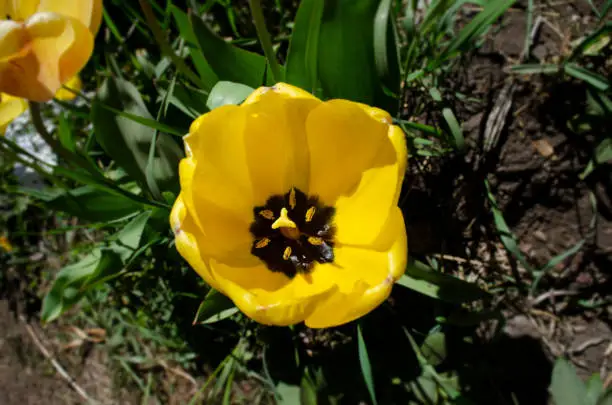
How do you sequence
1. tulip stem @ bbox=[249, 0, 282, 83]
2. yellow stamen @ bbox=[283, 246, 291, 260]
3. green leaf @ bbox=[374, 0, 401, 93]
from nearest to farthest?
tulip stem @ bbox=[249, 0, 282, 83] → green leaf @ bbox=[374, 0, 401, 93] → yellow stamen @ bbox=[283, 246, 291, 260]

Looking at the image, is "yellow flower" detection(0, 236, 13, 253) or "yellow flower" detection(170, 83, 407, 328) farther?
"yellow flower" detection(0, 236, 13, 253)

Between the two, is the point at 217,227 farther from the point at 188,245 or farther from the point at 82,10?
the point at 82,10

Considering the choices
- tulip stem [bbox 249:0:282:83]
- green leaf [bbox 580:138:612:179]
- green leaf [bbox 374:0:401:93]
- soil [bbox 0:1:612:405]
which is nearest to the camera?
tulip stem [bbox 249:0:282:83]

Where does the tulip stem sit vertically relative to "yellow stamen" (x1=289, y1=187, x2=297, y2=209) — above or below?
above

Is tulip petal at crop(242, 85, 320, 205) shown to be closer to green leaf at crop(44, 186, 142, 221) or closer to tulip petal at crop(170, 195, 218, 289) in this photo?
tulip petal at crop(170, 195, 218, 289)

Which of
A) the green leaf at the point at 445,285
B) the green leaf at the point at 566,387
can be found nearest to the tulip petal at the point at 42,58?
the green leaf at the point at 445,285

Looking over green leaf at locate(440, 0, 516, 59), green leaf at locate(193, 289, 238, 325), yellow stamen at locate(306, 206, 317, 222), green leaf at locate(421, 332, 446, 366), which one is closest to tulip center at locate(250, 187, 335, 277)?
yellow stamen at locate(306, 206, 317, 222)

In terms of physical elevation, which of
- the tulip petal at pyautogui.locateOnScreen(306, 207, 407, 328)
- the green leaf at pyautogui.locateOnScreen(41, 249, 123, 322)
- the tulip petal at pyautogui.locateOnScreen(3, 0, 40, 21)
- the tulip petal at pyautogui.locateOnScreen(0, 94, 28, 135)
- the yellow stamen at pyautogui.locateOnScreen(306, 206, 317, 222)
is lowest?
the green leaf at pyautogui.locateOnScreen(41, 249, 123, 322)

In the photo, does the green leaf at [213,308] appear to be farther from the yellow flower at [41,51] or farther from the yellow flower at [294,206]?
the yellow flower at [41,51]
